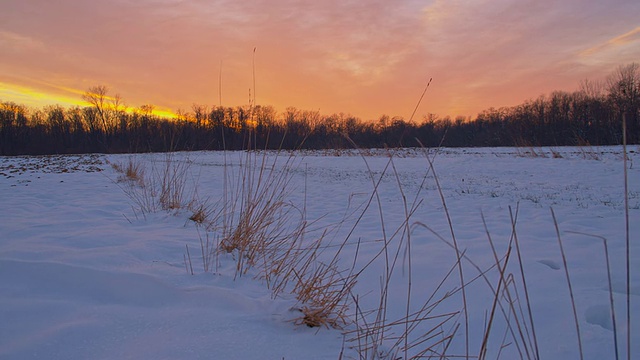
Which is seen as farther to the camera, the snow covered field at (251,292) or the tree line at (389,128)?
the tree line at (389,128)

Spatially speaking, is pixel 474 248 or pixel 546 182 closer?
pixel 474 248

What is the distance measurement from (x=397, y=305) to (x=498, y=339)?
2.39 feet

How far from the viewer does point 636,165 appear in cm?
1141

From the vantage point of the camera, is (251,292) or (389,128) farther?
(389,128)

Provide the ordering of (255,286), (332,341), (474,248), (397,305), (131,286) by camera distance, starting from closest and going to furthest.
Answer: (332,341) < (131,286) < (255,286) < (397,305) < (474,248)

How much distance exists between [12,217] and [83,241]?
2.11 m

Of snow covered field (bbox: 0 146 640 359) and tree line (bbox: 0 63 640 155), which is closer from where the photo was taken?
snow covered field (bbox: 0 146 640 359)

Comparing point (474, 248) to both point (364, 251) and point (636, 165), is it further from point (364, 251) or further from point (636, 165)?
point (636, 165)

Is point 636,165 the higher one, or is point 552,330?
point 636,165

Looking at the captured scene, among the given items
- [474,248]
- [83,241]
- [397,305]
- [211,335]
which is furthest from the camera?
[474,248]

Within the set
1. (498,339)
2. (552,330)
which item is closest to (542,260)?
(552,330)

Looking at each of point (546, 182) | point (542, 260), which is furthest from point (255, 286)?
point (546, 182)

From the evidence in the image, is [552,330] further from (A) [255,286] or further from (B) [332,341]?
(A) [255,286]

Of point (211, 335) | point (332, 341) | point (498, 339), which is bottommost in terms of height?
point (498, 339)
